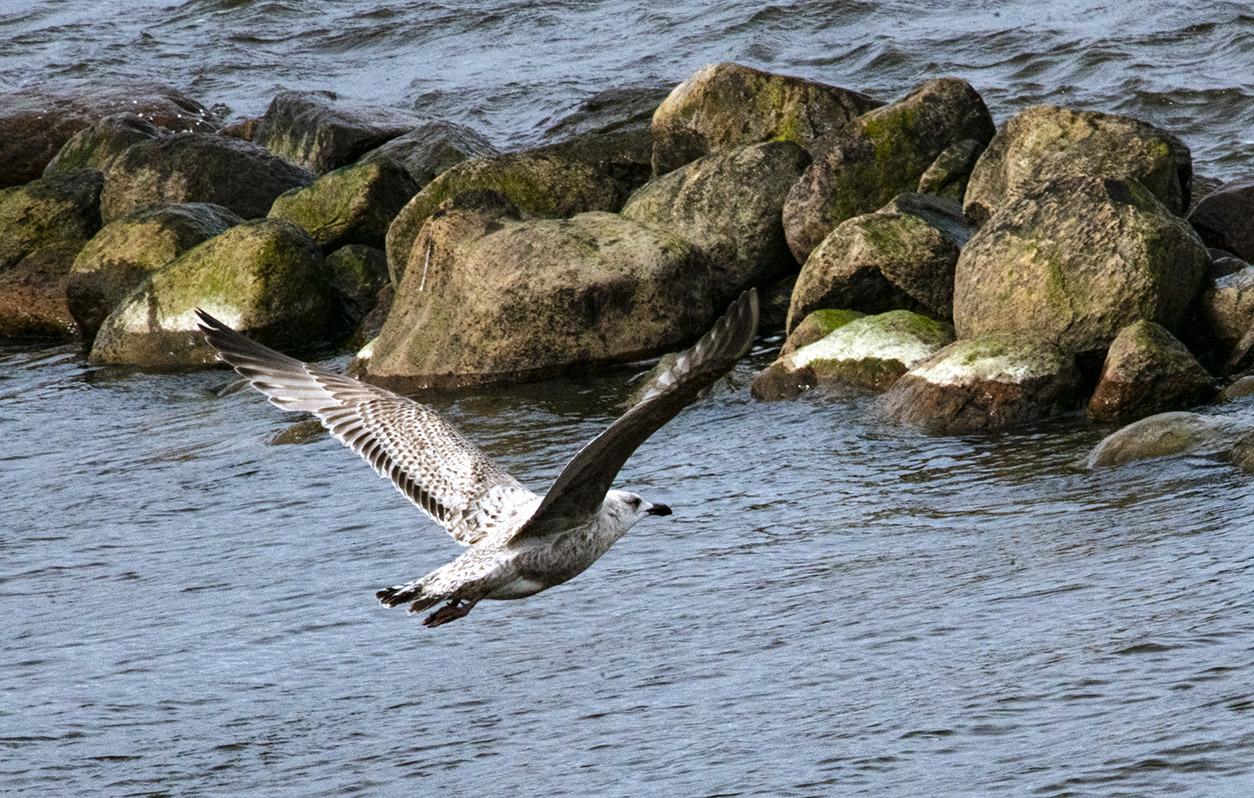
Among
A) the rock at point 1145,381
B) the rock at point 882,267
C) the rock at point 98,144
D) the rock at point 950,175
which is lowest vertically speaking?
the rock at point 1145,381

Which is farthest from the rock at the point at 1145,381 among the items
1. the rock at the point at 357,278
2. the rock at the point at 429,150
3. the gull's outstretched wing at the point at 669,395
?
the rock at the point at 429,150

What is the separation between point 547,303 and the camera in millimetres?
11797

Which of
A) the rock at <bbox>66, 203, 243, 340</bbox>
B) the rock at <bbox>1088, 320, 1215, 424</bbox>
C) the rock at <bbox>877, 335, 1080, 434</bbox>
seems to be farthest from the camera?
the rock at <bbox>66, 203, 243, 340</bbox>

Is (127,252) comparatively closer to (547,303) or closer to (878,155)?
(547,303)

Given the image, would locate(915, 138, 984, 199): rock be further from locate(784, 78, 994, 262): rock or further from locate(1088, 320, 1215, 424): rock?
locate(1088, 320, 1215, 424): rock

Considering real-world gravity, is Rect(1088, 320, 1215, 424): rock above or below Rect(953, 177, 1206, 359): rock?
below

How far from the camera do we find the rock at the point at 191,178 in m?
15.7

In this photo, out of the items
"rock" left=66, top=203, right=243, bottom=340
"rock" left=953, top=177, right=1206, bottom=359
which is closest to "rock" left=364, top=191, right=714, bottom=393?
"rock" left=953, top=177, right=1206, bottom=359

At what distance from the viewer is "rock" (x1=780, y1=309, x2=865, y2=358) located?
11.2 m

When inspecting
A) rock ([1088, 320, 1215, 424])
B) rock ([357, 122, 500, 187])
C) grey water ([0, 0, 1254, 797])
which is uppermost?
rock ([357, 122, 500, 187])

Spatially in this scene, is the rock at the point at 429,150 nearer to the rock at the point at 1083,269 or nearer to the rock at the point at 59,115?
the rock at the point at 59,115

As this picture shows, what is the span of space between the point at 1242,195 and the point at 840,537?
5.60m

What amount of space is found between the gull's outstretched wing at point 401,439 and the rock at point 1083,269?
4579mm

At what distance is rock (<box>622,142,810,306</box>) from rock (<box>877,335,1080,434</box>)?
322 cm
